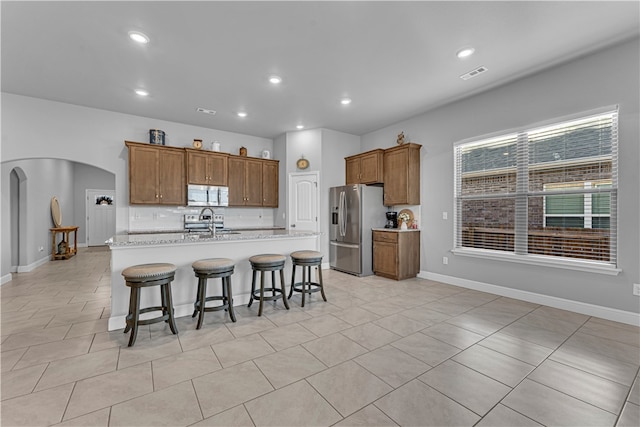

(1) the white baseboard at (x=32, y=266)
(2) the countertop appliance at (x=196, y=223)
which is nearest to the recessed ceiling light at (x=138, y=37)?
(2) the countertop appliance at (x=196, y=223)

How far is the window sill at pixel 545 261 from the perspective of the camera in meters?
3.20

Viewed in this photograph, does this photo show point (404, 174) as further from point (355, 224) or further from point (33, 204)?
point (33, 204)

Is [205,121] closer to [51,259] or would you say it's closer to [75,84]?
[75,84]

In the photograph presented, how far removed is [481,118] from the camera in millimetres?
4355

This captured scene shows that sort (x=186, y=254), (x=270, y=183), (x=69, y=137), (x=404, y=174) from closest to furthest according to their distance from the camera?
1. (x=186, y=254)
2. (x=69, y=137)
3. (x=404, y=174)
4. (x=270, y=183)

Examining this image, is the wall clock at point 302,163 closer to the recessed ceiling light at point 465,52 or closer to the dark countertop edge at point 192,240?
the dark countertop edge at point 192,240

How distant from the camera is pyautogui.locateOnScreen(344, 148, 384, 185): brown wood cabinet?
5.62m

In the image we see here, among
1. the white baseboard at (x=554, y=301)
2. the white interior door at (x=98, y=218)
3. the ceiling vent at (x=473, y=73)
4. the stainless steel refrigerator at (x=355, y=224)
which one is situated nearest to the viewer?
the white baseboard at (x=554, y=301)

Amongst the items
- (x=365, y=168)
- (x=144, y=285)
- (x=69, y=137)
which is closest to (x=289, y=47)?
(x=144, y=285)

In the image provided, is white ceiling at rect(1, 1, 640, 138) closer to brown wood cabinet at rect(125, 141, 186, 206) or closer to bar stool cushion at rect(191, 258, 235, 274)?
brown wood cabinet at rect(125, 141, 186, 206)

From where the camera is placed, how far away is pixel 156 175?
Answer: 5.25 m

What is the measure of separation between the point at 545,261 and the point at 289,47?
13.6 feet

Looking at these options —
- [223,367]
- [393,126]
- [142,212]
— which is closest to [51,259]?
[142,212]

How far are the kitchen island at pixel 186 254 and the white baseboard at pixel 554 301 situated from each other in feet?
8.61
